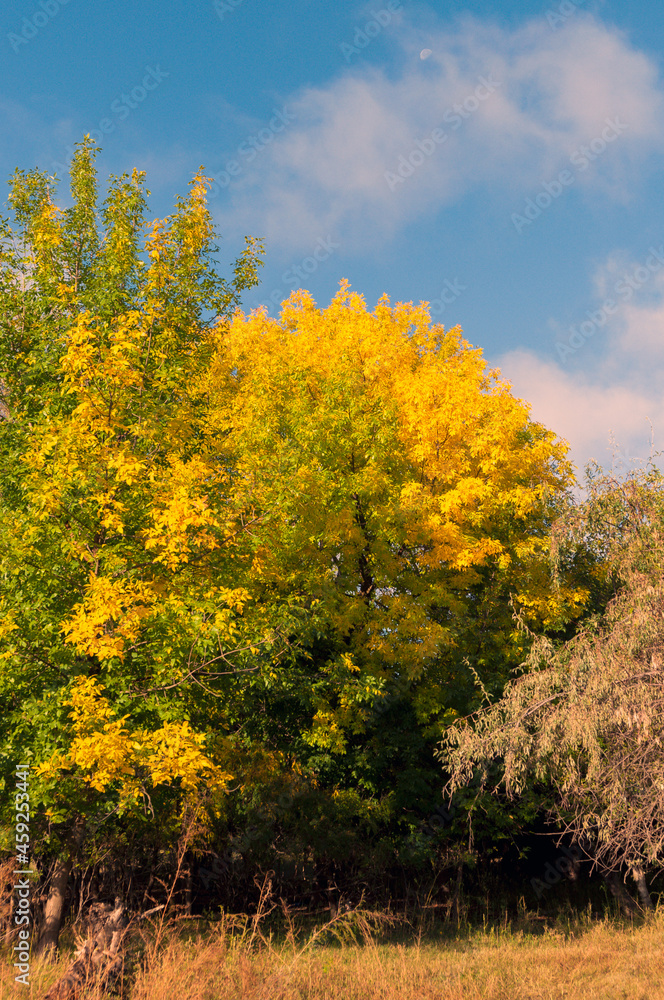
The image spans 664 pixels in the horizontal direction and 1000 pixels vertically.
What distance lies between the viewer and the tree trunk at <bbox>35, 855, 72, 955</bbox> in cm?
905

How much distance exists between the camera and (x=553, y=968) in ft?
31.7

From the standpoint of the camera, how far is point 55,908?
930 cm

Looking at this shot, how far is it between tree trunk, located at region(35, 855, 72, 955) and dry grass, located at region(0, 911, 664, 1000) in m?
1.24

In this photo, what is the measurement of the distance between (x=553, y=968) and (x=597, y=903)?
25.8 feet

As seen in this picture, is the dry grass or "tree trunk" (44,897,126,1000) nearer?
"tree trunk" (44,897,126,1000)

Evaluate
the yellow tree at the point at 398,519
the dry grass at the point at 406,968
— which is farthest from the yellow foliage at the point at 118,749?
the yellow tree at the point at 398,519

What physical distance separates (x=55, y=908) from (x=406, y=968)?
15.2 feet

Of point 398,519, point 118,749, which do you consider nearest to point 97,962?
point 118,749

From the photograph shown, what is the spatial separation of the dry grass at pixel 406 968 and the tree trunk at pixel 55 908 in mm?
1240

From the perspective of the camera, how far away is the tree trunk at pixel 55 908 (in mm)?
9047

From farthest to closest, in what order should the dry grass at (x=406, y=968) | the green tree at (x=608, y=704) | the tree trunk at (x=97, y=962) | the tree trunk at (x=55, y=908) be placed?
the green tree at (x=608, y=704) → the tree trunk at (x=55, y=908) → the dry grass at (x=406, y=968) → the tree trunk at (x=97, y=962)

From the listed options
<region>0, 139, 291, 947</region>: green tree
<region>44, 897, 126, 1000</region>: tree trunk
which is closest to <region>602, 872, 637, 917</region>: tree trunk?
<region>0, 139, 291, 947</region>: green tree

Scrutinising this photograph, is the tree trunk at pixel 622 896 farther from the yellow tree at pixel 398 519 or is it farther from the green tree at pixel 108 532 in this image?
the green tree at pixel 108 532

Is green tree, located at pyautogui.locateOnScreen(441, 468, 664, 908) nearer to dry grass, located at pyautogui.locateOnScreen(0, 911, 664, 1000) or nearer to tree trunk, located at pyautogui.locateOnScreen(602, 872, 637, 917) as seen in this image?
dry grass, located at pyautogui.locateOnScreen(0, 911, 664, 1000)
